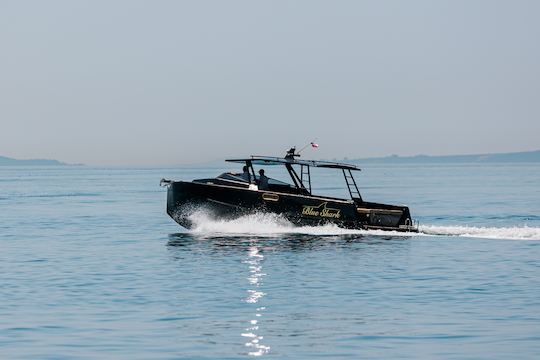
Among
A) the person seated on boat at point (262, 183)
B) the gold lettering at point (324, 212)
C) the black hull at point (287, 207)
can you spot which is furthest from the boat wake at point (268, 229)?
the person seated on boat at point (262, 183)

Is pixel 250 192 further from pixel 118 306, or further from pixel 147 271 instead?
pixel 118 306

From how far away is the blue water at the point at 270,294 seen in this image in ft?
51.1

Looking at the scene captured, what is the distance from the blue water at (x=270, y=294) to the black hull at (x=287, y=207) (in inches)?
17.1

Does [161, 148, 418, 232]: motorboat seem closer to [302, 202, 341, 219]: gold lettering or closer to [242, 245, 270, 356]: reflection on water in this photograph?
[302, 202, 341, 219]: gold lettering

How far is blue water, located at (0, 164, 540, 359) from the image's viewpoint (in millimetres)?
15586

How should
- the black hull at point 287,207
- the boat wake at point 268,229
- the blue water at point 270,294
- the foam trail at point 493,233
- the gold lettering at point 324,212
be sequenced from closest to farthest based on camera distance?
1. the blue water at point 270,294
2. the black hull at point 287,207
3. the boat wake at point 268,229
4. the gold lettering at point 324,212
5. the foam trail at point 493,233

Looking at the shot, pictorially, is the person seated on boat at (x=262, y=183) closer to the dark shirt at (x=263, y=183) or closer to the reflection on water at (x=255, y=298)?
the dark shirt at (x=263, y=183)

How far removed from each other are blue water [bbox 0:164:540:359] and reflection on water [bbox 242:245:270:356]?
0.17 feet

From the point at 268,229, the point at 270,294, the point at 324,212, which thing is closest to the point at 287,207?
the point at 268,229

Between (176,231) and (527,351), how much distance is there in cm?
2955

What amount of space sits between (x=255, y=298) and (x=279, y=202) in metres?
15.3

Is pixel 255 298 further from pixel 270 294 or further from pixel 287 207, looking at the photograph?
pixel 287 207

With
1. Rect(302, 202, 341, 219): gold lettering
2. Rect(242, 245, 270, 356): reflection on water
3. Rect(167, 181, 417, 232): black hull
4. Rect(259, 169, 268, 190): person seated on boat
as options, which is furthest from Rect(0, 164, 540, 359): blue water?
Rect(259, 169, 268, 190): person seated on boat

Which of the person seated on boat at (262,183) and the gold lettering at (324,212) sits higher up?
the person seated on boat at (262,183)
